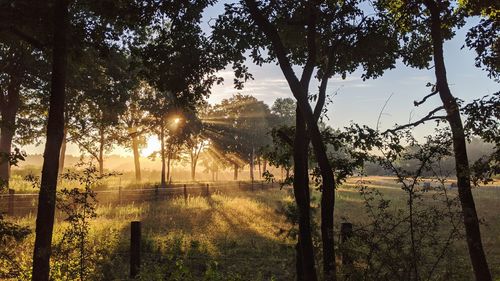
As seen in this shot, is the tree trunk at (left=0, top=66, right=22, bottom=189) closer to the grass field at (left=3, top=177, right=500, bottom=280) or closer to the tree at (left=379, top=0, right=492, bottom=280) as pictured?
the grass field at (left=3, top=177, right=500, bottom=280)

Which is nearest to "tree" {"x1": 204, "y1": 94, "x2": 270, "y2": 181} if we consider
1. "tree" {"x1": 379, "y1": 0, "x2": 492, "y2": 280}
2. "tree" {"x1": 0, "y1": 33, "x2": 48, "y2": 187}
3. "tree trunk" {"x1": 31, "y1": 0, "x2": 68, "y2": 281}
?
"tree" {"x1": 0, "y1": 33, "x2": 48, "y2": 187}

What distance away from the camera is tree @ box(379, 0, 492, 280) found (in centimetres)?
789

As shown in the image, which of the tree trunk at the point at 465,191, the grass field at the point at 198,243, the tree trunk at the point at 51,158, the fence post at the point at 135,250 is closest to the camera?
the tree trunk at the point at 51,158

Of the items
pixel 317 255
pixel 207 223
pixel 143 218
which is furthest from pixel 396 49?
pixel 143 218

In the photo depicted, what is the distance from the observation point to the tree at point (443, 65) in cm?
789

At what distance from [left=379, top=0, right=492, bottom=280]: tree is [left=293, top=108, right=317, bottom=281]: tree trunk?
7.93 ft

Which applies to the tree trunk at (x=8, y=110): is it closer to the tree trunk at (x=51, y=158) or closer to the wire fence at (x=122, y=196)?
the wire fence at (x=122, y=196)

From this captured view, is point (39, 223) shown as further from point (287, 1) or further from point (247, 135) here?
point (247, 135)

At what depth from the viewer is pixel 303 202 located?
7.79 meters

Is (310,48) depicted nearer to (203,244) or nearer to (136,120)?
(203,244)

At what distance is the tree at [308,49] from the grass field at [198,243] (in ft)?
3.00

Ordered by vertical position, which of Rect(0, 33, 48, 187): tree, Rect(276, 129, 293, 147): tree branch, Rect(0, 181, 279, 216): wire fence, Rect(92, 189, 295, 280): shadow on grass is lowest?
Rect(92, 189, 295, 280): shadow on grass

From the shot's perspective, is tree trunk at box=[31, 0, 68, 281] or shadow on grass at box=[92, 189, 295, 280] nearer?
tree trunk at box=[31, 0, 68, 281]

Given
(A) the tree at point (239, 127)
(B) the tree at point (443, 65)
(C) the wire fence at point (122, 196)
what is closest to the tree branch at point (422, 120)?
(B) the tree at point (443, 65)
